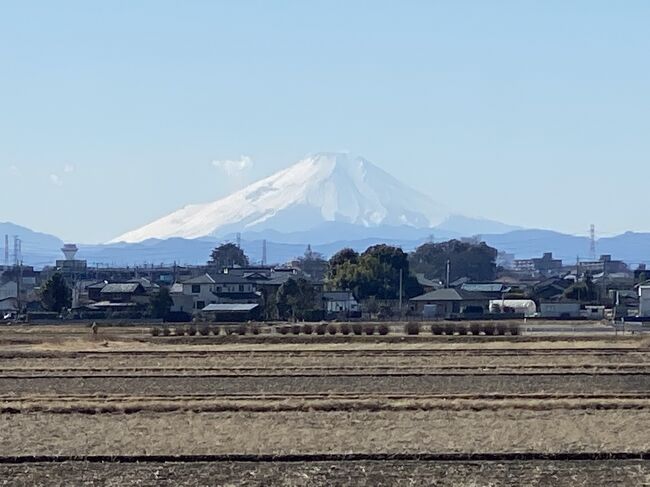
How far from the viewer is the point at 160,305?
58.8 meters

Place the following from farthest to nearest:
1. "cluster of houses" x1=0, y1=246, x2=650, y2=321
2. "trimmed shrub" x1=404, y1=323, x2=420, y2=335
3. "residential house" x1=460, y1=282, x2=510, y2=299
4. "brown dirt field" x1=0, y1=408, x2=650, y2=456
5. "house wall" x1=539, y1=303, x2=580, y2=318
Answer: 1. "residential house" x1=460, y1=282, x2=510, y2=299
2. "house wall" x1=539, y1=303, x2=580, y2=318
3. "cluster of houses" x1=0, y1=246, x2=650, y2=321
4. "trimmed shrub" x1=404, y1=323, x2=420, y2=335
5. "brown dirt field" x1=0, y1=408, x2=650, y2=456

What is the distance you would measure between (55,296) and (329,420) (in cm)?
4687

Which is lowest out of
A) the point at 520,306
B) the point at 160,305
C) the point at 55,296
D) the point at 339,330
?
the point at 339,330

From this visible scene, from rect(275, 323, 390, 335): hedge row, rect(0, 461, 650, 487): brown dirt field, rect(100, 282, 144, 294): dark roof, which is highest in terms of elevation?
rect(100, 282, 144, 294): dark roof

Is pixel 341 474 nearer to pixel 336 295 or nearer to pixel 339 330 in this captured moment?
pixel 339 330

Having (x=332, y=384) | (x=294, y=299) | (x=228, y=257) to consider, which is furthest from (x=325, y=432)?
(x=228, y=257)

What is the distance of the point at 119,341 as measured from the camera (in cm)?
4059

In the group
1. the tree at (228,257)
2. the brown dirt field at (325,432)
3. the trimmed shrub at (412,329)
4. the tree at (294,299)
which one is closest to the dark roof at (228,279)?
the tree at (294,299)

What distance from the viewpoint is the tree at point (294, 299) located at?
189 feet

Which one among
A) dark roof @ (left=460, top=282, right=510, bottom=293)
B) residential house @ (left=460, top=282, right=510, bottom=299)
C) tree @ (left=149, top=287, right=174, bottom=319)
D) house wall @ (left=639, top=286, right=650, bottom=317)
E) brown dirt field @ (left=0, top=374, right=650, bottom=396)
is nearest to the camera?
brown dirt field @ (left=0, top=374, right=650, bottom=396)

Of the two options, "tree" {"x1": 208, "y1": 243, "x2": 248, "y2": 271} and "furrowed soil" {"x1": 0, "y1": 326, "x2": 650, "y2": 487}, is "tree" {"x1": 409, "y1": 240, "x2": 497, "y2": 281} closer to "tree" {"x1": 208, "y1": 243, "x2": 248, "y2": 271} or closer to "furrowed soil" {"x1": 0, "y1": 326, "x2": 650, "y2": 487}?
"tree" {"x1": 208, "y1": 243, "x2": 248, "y2": 271}

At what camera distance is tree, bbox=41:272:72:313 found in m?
61.7

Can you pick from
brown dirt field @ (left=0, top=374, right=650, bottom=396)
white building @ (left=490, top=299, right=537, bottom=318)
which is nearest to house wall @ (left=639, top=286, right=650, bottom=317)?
white building @ (left=490, top=299, right=537, bottom=318)

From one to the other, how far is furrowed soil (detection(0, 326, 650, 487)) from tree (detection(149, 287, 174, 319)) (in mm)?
Answer: 27873
